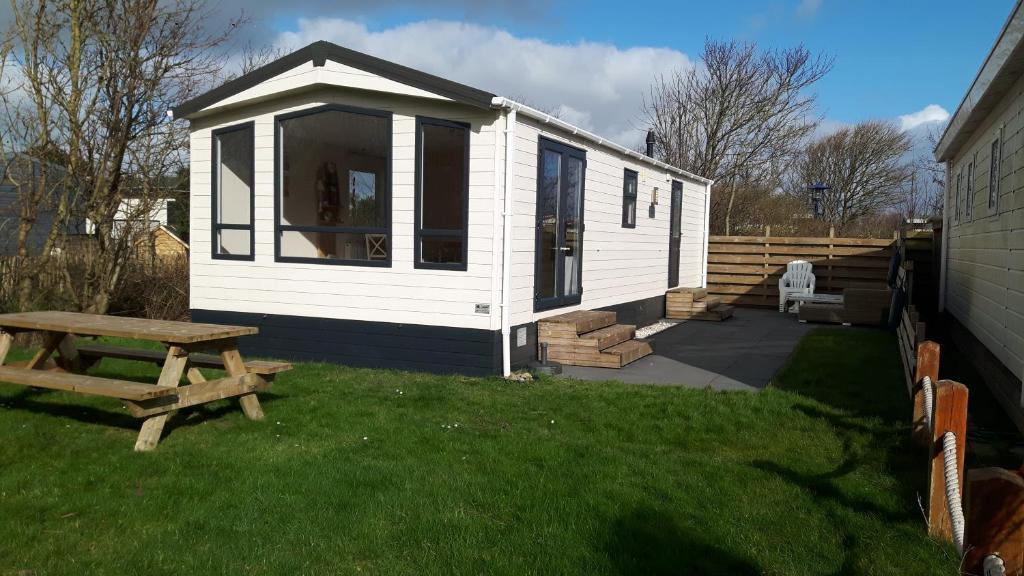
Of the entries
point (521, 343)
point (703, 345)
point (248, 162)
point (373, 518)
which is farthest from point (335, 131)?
point (373, 518)

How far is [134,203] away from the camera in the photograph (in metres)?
10.9

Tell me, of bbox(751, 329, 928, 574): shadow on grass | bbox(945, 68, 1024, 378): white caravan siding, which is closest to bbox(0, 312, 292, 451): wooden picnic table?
bbox(751, 329, 928, 574): shadow on grass

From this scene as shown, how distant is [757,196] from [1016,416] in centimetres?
1837

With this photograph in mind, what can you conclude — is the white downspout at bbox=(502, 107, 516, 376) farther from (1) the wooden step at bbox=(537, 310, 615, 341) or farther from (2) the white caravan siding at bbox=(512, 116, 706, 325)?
(1) the wooden step at bbox=(537, 310, 615, 341)

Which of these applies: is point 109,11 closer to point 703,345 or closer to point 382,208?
point 382,208

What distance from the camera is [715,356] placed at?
9203 mm

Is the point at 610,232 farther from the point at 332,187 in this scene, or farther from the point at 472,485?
the point at 472,485

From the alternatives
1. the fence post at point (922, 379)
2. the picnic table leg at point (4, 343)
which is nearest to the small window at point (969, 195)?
the fence post at point (922, 379)

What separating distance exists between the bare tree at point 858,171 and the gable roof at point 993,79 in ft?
66.2

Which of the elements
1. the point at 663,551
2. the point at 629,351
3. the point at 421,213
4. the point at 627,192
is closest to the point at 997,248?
the point at 629,351

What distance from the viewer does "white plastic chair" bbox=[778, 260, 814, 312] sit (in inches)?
580

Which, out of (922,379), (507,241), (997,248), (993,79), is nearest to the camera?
(922,379)

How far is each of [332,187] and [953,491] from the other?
27.8 ft

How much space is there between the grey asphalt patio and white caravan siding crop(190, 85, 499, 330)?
1412mm
